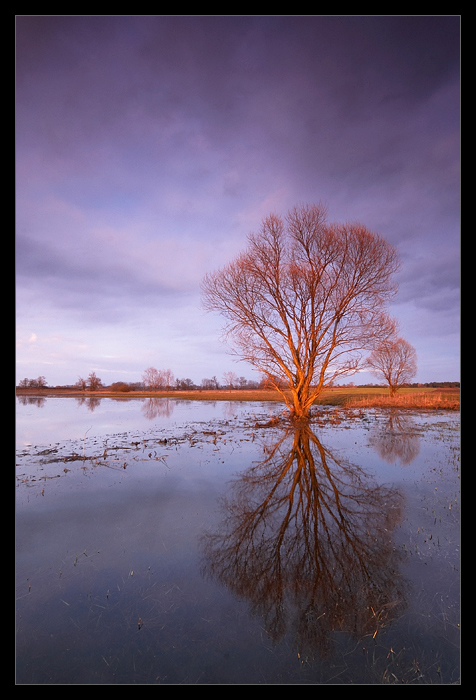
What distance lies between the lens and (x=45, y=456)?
11719 mm

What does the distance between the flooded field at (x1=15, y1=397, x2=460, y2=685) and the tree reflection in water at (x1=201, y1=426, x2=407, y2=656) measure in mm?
23

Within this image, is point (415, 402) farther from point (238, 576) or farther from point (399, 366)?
point (238, 576)

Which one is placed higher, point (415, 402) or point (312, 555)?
point (312, 555)

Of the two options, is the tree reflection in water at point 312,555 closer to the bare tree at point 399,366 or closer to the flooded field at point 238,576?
the flooded field at point 238,576

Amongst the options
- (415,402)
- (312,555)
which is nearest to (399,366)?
(415,402)

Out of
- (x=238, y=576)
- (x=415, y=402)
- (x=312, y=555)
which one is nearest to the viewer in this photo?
(x=238, y=576)

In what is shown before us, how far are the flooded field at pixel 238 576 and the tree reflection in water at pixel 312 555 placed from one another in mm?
23

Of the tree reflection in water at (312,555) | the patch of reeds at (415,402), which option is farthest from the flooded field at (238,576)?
the patch of reeds at (415,402)

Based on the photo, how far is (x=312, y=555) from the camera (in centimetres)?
470

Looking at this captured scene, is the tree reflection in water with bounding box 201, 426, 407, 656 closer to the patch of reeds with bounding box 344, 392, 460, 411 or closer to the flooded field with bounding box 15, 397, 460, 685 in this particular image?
the flooded field with bounding box 15, 397, 460, 685

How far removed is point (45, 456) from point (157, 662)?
10.9 metres

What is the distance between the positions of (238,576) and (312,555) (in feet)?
3.94
